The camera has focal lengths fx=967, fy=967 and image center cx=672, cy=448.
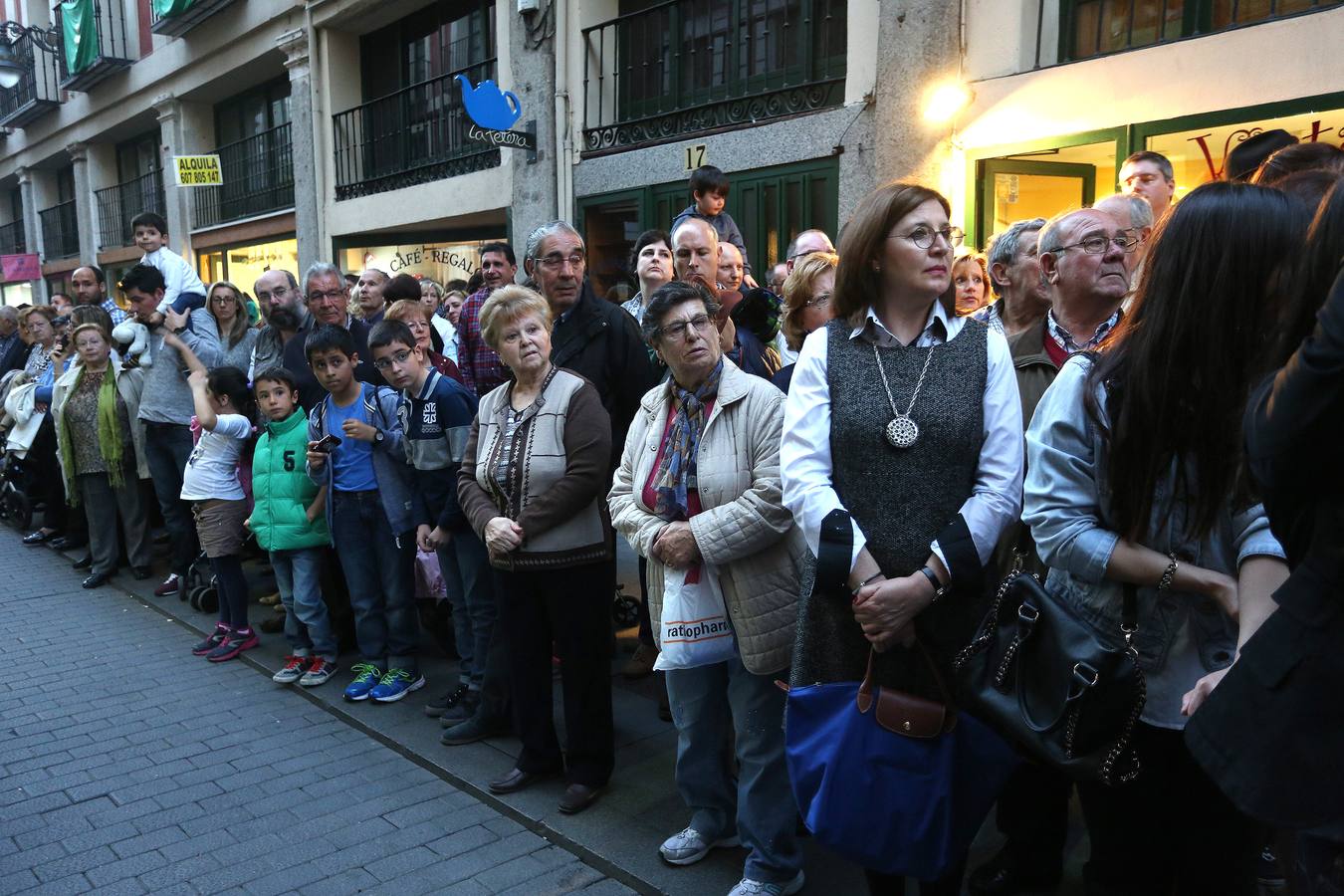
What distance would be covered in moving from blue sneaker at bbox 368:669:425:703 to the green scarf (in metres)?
3.93

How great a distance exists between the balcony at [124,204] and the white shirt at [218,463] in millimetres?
17197

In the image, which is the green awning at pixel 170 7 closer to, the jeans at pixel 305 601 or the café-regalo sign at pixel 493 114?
the café-regalo sign at pixel 493 114

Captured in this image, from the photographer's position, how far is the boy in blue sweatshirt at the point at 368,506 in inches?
206

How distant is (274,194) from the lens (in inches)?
693

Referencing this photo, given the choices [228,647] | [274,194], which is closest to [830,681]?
[228,647]

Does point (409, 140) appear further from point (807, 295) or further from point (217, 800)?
point (217, 800)

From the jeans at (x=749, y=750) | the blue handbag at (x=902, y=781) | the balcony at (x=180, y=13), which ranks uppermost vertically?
the balcony at (x=180, y=13)

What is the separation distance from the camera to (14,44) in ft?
82.0

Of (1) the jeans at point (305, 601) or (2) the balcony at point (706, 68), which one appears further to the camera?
(2) the balcony at point (706, 68)

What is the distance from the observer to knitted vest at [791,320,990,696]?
2.61 meters

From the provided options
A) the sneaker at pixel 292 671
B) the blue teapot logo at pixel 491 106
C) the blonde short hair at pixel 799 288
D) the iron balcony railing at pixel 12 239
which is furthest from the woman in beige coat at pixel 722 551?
the iron balcony railing at pixel 12 239

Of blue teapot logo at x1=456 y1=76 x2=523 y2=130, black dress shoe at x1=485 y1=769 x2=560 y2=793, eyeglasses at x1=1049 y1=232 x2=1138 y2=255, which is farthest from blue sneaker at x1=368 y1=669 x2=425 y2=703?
blue teapot logo at x1=456 y1=76 x2=523 y2=130

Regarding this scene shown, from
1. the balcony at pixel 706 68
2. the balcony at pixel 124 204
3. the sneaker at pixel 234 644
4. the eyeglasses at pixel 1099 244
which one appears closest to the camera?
the eyeglasses at pixel 1099 244

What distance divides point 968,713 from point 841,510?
63 cm
